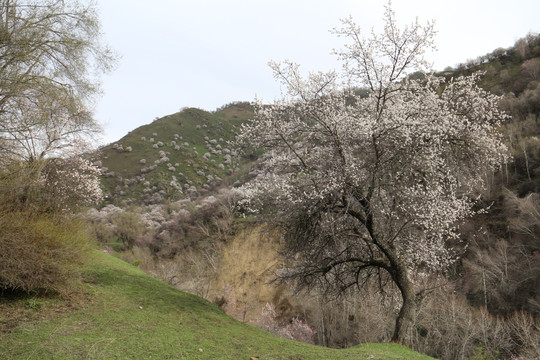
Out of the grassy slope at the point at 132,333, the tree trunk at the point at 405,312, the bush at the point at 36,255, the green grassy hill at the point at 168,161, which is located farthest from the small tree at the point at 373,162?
the green grassy hill at the point at 168,161

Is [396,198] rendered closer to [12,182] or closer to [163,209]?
[12,182]

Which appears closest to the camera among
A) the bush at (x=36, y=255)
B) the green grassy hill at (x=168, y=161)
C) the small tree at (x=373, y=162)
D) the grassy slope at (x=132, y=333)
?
the grassy slope at (x=132, y=333)

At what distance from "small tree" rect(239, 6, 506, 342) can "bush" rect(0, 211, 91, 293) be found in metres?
4.69

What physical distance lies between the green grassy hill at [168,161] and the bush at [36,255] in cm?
2968

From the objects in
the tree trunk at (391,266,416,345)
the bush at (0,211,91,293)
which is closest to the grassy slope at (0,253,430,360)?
the bush at (0,211,91,293)

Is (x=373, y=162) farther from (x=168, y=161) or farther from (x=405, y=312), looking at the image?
(x=168, y=161)

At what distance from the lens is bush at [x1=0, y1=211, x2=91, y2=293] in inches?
255

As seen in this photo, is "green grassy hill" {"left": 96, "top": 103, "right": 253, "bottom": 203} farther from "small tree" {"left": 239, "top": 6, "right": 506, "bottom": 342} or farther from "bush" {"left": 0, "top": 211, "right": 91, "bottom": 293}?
"bush" {"left": 0, "top": 211, "right": 91, "bottom": 293}

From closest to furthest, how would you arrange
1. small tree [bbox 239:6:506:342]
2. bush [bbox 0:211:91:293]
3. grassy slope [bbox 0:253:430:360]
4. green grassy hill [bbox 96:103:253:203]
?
grassy slope [bbox 0:253:430:360] → bush [bbox 0:211:91:293] → small tree [bbox 239:6:506:342] → green grassy hill [bbox 96:103:253:203]

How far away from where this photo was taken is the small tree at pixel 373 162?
917 cm

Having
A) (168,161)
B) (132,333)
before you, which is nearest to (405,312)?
(132,333)

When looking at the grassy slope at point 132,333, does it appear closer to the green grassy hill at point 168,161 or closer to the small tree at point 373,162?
the small tree at point 373,162

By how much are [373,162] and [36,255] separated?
27.0 ft

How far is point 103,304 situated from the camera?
769 cm
